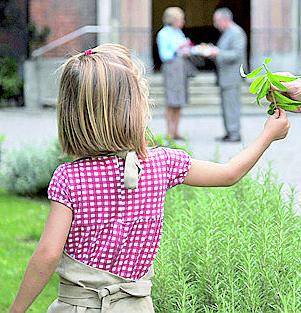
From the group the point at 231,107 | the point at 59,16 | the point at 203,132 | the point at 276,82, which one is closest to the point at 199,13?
the point at 59,16

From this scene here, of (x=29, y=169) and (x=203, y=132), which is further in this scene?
(x=203, y=132)

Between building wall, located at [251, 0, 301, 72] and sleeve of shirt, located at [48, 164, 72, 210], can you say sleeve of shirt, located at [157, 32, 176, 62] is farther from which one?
sleeve of shirt, located at [48, 164, 72, 210]

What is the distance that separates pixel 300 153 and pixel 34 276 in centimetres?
1139

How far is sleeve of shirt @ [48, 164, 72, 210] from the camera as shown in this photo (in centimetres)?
319

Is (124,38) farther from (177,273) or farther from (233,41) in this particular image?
(177,273)

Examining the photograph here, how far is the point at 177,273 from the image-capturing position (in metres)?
4.23

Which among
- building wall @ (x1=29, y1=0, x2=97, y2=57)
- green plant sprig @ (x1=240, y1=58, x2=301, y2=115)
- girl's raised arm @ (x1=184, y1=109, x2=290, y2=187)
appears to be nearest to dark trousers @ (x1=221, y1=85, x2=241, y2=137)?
building wall @ (x1=29, y1=0, x2=97, y2=57)

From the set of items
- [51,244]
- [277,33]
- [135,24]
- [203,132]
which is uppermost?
[135,24]

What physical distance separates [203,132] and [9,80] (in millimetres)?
6887

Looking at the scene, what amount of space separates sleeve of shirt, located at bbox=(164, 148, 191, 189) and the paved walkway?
7368 millimetres

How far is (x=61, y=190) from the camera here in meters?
3.20

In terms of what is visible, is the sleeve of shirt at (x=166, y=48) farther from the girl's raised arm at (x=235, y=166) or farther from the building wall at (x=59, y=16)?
the girl's raised arm at (x=235, y=166)

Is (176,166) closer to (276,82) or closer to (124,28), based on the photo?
(276,82)

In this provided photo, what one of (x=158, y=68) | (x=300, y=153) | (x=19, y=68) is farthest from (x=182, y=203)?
(x=158, y=68)
